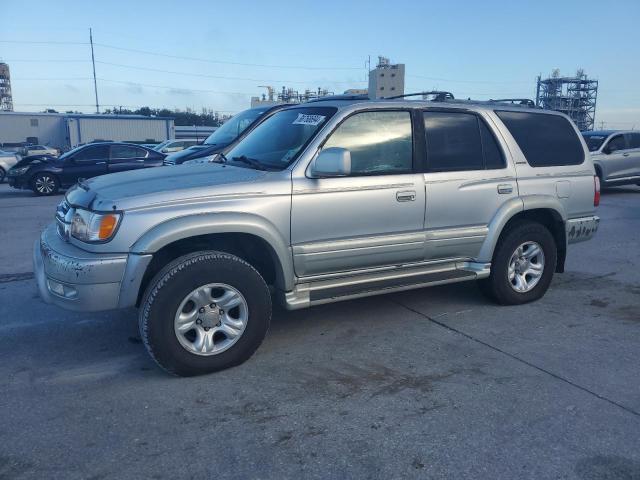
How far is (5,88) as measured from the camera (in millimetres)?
106062

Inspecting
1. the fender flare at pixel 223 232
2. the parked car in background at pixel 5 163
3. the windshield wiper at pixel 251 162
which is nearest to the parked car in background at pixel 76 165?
the parked car in background at pixel 5 163

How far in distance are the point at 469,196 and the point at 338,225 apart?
1.32 m

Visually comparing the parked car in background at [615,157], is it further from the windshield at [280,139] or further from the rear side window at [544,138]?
the windshield at [280,139]

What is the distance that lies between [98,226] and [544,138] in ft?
13.5

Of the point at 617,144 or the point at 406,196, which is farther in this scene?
the point at 617,144

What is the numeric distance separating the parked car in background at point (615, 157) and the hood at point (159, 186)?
1299cm

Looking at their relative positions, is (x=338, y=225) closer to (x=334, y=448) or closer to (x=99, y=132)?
(x=334, y=448)

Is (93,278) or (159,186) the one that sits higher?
(159,186)

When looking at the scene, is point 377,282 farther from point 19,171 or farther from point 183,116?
point 183,116

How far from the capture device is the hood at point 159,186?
3512 millimetres

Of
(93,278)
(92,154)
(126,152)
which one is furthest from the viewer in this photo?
(126,152)

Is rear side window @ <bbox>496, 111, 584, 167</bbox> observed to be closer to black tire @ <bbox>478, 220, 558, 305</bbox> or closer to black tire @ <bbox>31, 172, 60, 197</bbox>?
black tire @ <bbox>478, 220, 558, 305</bbox>

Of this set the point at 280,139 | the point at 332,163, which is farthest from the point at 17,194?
the point at 332,163

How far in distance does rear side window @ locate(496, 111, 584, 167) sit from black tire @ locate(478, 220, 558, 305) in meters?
0.64
